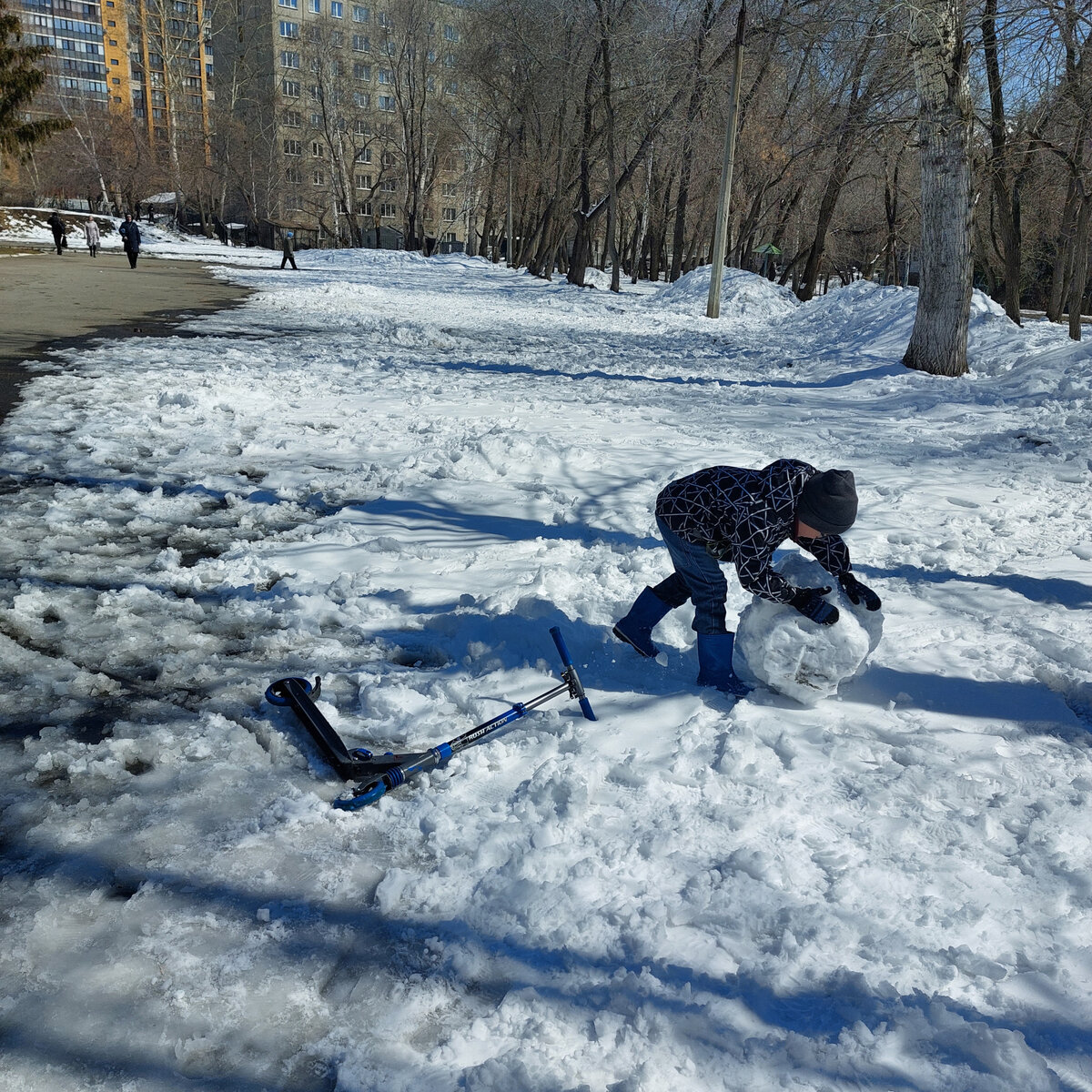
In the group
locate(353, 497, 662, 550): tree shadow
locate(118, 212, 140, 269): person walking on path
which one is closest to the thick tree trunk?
locate(353, 497, 662, 550): tree shadow

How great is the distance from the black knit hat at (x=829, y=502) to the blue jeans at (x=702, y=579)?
0.50 meters

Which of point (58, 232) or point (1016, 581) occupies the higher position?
point (58, 232)

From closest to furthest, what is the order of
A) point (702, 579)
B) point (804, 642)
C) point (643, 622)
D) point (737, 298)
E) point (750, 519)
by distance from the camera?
point (750, 519) → point (804, 642) → point (702, 579) → point (643, 622) → point (737, 298)

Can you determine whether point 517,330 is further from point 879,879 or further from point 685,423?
point 879,879

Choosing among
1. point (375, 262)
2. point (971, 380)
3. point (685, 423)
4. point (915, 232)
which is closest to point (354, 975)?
point (685, 423)

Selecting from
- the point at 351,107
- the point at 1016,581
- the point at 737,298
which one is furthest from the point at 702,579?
the point at 351,107

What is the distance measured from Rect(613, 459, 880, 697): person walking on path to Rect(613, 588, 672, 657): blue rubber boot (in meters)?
0.11

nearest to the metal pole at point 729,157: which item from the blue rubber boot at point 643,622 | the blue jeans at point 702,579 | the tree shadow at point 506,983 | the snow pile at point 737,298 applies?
the snow pile at point 737,298

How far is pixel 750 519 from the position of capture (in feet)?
10.5

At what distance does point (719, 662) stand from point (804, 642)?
393 millimetres

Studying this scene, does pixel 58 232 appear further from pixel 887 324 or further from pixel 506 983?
pixel 506 983

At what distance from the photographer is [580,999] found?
2.18m

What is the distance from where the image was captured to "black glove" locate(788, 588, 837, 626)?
3.23m

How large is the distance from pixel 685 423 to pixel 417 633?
5020 millimetres
